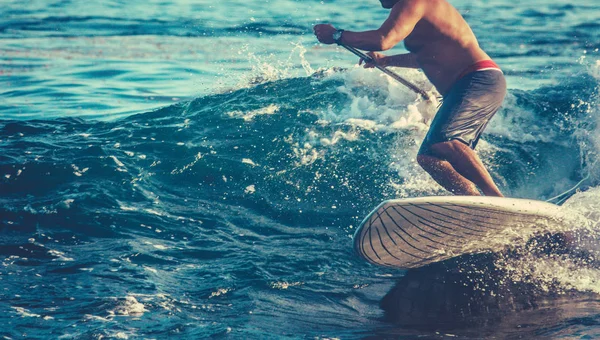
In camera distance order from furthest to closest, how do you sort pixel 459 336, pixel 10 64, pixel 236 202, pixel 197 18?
pixel 197 18
pixel 10 64
pixel 236 202
pixel 459 336

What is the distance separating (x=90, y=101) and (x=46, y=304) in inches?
266

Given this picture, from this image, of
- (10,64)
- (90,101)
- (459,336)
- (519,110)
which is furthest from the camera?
(10,64)

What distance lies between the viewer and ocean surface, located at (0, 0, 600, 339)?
3869 millimetres

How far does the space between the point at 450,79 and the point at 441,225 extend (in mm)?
1209

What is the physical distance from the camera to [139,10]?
1934 cm

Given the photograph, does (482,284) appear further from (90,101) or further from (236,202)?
(90,101)

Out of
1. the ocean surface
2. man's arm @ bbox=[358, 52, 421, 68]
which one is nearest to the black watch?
man's arm @ bbox=[358, 52, 421, 68]

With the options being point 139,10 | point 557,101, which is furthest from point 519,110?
point 139,10

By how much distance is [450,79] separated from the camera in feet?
16.1

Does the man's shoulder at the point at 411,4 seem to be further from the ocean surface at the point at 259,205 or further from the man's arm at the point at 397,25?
the ocean surface at the point at 259,205

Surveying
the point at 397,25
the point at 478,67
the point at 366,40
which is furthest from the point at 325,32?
the point at 478,67

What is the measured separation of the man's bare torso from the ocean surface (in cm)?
129

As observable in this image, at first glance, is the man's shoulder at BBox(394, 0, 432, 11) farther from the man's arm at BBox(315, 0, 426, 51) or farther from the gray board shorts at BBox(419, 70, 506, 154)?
the gray board shorts at BBox(419, 70, 506, 154)

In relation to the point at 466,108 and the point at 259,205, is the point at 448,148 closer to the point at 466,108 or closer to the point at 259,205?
the point at 466,108
